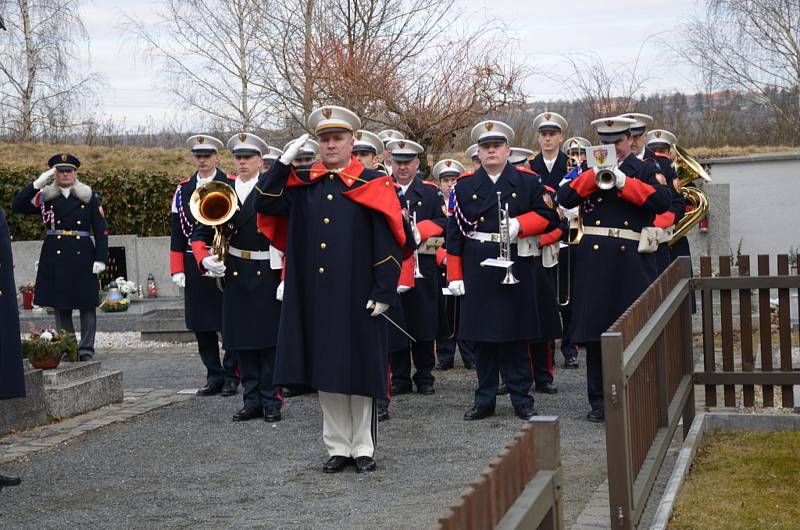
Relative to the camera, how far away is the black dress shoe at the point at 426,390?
10.4 meters

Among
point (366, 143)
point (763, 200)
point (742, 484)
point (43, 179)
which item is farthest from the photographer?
point (763, 200)

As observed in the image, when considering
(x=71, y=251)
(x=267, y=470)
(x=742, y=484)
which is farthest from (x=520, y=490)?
(x=71, y=251)

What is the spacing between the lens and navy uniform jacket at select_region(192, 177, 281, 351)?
9242 mm

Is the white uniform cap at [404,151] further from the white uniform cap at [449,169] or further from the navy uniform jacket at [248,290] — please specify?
the navy uniform jacket at [248,290]

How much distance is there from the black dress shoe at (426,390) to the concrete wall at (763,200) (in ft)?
39.3

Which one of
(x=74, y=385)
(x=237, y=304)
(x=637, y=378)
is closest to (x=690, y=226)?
(x=237, y=304)

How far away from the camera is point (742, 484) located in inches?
253

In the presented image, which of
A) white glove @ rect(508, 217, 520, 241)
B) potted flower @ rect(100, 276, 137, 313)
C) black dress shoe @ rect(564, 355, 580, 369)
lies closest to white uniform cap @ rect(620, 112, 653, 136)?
white glove @ rect(508, 217, 520, 241)

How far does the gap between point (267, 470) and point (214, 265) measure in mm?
2127

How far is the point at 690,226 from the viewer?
40.5 ft

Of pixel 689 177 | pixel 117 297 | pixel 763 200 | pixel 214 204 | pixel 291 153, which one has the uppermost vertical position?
pixel 291 153

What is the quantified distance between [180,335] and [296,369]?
8494mm

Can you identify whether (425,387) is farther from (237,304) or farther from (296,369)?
Answer: (296,369)

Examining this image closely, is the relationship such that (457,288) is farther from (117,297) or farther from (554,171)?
(117,297)
